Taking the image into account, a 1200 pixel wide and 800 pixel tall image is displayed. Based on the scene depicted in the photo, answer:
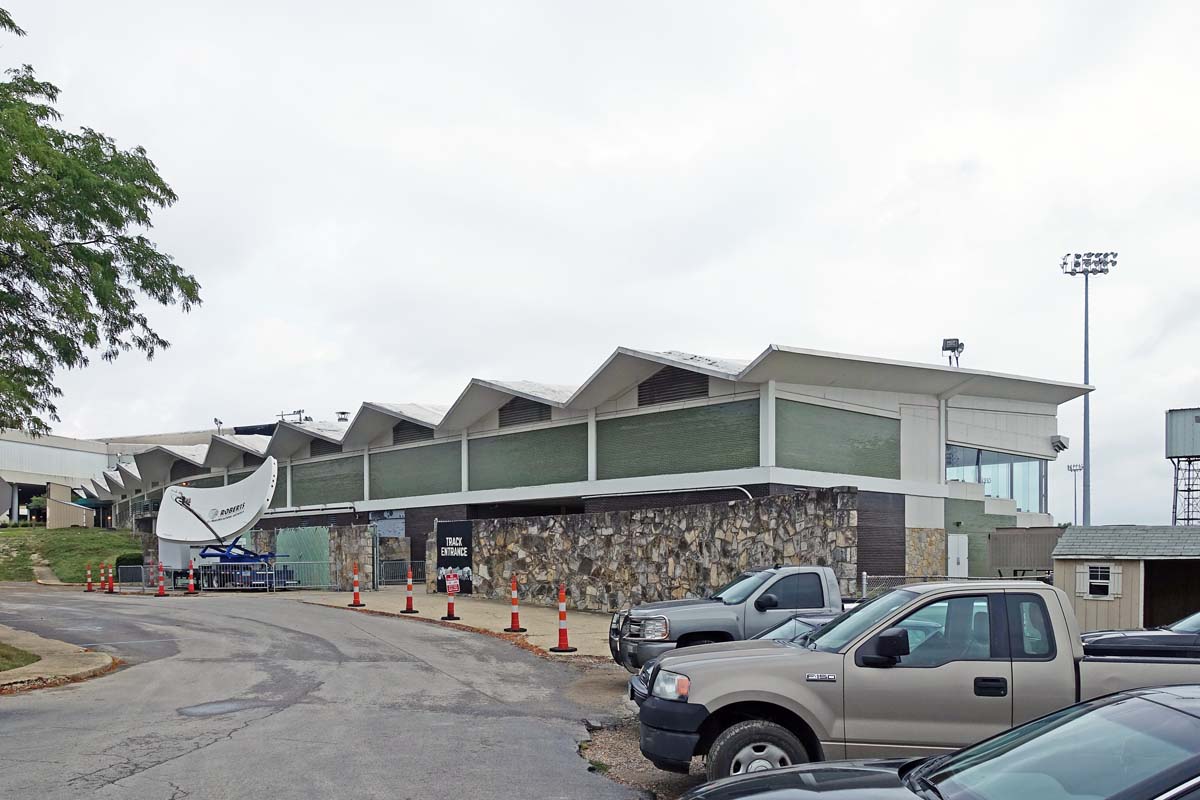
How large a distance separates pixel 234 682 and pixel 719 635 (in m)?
6.94

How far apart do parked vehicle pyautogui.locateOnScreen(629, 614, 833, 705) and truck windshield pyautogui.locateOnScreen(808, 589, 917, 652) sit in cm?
37

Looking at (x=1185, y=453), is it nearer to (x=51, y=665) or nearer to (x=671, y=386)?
(x=671, y=386)

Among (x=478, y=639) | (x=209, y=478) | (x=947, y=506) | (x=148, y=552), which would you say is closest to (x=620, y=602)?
(x=478, y=639)

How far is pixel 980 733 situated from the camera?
7824 mm

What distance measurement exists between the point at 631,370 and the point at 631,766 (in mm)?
25630

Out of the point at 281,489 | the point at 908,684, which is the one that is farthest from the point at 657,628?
the point at 281,489

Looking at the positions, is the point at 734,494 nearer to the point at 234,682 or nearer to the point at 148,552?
the point at 234,682

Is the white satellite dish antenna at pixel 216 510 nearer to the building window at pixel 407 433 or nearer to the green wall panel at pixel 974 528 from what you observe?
the building window at pixel 407 433

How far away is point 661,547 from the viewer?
25.2 meters

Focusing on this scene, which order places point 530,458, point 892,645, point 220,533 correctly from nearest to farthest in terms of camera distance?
point 892,645
point 530,458
point 220,533

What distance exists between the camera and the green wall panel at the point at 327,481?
5138 centimetres

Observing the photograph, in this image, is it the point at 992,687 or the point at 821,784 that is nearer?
the point at 821,784

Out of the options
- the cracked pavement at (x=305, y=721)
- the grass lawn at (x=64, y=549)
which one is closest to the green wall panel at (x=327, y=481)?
the grass lawn at (x=64, y=549)

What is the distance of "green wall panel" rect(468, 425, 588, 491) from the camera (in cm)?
3856
